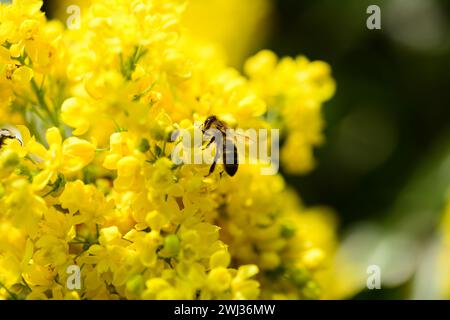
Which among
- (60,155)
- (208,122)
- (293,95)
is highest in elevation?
(293,95)

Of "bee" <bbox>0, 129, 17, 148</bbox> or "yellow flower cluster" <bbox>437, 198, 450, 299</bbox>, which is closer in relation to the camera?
"bee" <bbox>0, 129, 17, 148</bbox>

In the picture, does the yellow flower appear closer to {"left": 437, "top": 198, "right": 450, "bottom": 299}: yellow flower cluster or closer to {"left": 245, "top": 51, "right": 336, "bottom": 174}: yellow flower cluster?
{"left": 245, "top": 51, "right": 336, "bottom": 174}: yellow flower cluster

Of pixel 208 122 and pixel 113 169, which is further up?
pixel 208 122

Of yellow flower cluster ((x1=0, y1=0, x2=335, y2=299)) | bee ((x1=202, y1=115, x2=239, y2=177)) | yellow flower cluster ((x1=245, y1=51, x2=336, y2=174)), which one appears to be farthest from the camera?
yellow flower cluster ((x1=245, y1=51, x2=336, y2=174))

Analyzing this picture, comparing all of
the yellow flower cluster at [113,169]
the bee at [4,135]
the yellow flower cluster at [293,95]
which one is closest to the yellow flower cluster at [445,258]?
the yellow flower cluster at [293,95]

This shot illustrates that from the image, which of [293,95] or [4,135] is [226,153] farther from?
[293,95]

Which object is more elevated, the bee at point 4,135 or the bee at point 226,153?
the bee at point 4,135

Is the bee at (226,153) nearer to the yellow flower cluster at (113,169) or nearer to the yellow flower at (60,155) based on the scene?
the yellow flower cluster at (113,169)

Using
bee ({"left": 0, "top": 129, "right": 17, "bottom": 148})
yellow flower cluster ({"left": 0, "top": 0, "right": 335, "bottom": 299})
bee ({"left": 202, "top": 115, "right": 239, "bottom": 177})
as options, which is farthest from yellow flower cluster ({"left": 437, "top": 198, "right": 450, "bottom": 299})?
bee ({"left": 0, "top": 129, "right": 17, "bottom": 148})

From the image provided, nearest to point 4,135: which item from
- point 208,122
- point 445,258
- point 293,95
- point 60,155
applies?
point 60,155
